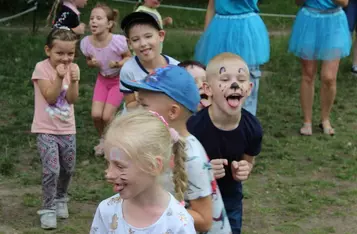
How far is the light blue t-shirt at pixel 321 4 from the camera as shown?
721 centimetres

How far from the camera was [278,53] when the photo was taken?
10945 millimetres

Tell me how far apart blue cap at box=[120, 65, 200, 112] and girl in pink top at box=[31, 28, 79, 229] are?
1662mm

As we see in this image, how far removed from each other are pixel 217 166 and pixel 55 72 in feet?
6.09

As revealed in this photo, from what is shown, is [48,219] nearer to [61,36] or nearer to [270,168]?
[61,36]

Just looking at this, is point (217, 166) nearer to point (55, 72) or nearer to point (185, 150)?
point (185, 150)

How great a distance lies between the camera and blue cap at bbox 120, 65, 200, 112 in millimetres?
3160

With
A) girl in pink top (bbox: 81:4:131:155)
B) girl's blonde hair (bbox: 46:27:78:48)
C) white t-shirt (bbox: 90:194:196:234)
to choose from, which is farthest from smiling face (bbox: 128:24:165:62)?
white t-shirt (bbox: 90:194:196:234)

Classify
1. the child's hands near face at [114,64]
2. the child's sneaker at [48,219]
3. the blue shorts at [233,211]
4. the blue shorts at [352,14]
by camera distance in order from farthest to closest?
1. the blue shorts at [352,14]
2. the child's hands near face at [114,64]
3. the child's sneaker at [48,219]
4. the blue shorts at [233,211]

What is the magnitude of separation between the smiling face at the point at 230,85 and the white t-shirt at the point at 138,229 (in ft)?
3.20

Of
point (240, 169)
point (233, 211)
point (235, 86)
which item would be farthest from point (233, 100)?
point (233, 211)

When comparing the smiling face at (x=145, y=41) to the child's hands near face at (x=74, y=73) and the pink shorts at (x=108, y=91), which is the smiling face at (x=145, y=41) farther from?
the pink shorts at (x=108, y=91)

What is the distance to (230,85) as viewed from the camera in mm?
3605

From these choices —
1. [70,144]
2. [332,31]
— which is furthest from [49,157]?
[332,31]

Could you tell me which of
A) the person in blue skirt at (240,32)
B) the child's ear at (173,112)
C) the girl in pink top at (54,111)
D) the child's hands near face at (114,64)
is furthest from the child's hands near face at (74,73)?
the child's ear at (173,112)
